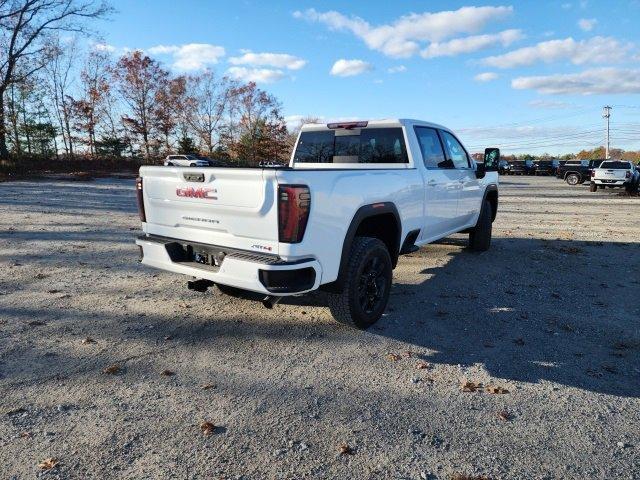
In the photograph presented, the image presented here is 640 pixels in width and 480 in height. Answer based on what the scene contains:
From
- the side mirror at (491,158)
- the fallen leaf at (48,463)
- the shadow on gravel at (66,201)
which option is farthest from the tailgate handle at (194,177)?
the shadow on gravel at (66,201)

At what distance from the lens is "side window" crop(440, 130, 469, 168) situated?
6148 millimetres

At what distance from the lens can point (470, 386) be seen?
330 centimetres

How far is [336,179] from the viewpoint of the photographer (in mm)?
3689

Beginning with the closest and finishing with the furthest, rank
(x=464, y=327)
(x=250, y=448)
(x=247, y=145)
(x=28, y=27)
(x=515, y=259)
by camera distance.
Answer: (x=250, y=448) → (x=464, y=327) → (x=515, y=259) → (x=28, y=27) → (x=247, y=145)

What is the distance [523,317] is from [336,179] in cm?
258

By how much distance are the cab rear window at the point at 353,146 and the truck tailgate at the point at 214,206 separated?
2.25 meters

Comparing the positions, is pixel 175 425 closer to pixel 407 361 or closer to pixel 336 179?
pixel 407 361

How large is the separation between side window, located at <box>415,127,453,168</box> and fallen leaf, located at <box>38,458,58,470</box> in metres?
4.46

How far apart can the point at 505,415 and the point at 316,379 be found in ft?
4.30

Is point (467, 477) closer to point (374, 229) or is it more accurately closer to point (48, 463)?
point (48, 463)

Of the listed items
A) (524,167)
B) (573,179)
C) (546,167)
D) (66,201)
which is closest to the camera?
(66,201)

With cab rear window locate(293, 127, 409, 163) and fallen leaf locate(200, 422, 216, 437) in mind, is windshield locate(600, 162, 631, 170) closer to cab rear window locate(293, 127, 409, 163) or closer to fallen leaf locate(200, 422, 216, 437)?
cab rear window locate(293, 127, 409, 163)

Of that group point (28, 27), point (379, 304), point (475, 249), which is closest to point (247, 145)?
point (28, 27)

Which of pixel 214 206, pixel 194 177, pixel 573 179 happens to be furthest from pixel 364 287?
pixel 573 179
